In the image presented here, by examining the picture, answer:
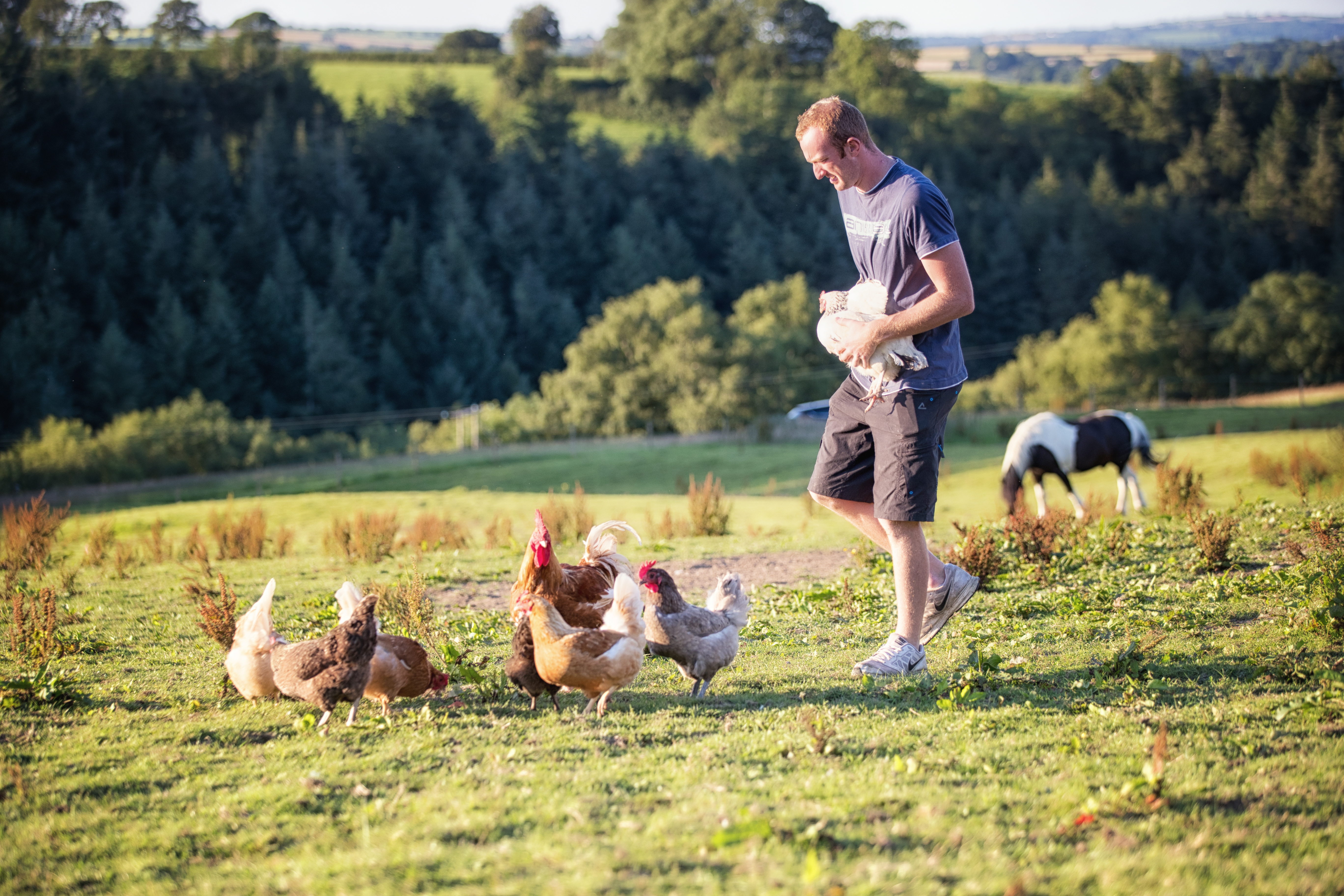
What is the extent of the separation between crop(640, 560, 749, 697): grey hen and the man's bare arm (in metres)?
1.74

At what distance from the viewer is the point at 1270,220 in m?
103

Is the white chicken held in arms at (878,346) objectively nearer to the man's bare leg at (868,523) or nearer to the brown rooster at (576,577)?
the man's bare leg at (868,523)

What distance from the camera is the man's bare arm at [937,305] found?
475cm

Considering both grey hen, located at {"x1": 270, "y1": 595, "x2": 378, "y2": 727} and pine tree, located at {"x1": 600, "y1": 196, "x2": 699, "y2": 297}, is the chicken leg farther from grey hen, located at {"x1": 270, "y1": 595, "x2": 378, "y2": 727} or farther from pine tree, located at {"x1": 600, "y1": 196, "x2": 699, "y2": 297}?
pine tree, located at {"x1": 600, "y1": 196, "x2": 699, "y2": 297}

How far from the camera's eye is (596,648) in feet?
16.3

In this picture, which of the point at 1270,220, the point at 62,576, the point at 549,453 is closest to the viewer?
the point at 62,576

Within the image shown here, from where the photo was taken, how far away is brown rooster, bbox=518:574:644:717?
492cm

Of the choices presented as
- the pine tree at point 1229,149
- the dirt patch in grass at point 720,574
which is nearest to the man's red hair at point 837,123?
the dirt patch in grass at point 720,574

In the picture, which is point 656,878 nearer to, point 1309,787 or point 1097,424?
point 1309,787

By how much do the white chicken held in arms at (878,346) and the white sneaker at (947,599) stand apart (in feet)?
4.02

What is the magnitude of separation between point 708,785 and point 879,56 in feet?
424

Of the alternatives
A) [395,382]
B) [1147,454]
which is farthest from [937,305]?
[395,382]

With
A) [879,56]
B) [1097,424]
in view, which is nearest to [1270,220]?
[879,56]

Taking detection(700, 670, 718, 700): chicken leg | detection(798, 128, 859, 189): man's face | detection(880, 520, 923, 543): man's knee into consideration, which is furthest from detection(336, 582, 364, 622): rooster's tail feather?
detection(798, 128, 859, 189): man's face
